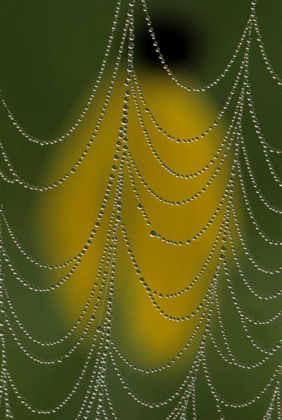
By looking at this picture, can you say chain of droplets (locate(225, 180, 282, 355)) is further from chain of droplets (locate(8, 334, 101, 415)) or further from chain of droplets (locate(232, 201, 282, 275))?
chain of droplets (locate(8, 334, 101, 415))

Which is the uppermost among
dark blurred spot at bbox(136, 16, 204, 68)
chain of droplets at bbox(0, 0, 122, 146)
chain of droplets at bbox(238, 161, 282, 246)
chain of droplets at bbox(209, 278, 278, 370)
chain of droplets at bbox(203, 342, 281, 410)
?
dark blurred spot at bbox(136, 16, 204, 68)

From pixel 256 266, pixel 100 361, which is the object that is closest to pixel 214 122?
pixel 256 266

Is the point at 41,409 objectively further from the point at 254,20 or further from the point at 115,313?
the point at 254,20

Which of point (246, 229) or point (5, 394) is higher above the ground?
point (246, 229)

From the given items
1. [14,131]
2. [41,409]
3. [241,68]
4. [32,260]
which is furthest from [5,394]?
[241,68]

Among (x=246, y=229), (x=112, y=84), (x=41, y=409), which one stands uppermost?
(x=112, y=84)

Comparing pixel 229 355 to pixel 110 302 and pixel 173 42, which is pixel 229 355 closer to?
pixel 110 302

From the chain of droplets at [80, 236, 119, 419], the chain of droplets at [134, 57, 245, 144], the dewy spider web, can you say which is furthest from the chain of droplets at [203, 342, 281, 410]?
the chain of droplets at [134, 57, 245, 144]

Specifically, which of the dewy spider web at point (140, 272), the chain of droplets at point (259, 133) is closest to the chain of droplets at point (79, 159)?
the dewy spider web at point (140, 272)

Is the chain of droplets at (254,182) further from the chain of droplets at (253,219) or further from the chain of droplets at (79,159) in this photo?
the chain of droplets at (79,159)
